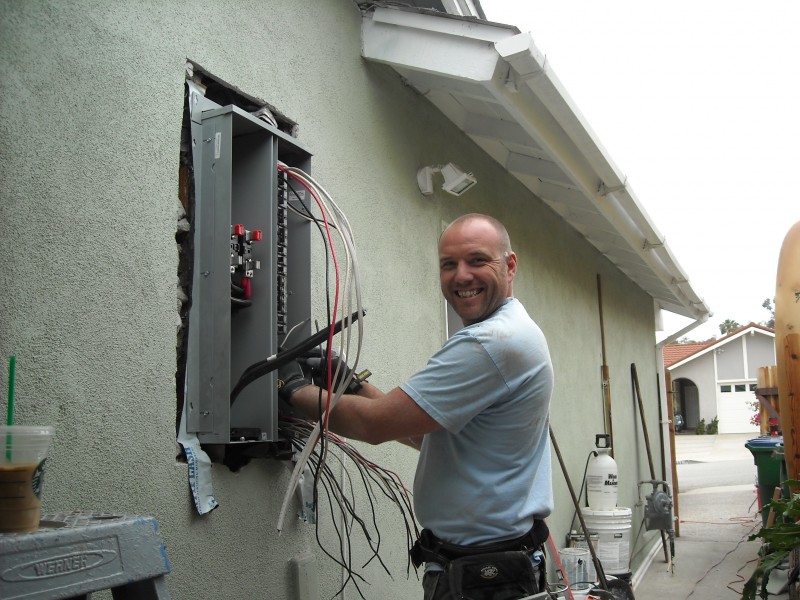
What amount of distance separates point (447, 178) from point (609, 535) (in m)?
4.05

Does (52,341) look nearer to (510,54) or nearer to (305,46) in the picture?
(305,46)

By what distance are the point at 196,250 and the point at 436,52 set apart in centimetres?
178

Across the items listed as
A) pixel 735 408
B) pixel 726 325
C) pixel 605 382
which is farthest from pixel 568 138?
pixel 726 325

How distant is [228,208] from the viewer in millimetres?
2160

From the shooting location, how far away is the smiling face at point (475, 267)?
2.34m

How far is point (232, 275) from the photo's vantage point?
2213 millimetres

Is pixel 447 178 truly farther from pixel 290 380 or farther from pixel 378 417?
pixel 378 417

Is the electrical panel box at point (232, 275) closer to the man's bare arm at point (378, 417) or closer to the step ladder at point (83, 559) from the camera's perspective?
the man's bare arm at point (378, 417)

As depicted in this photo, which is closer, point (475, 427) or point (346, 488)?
point (475, 427)

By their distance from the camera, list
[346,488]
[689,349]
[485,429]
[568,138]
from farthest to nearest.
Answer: [689,349] → [568,138] → [346,488] → [485,429]

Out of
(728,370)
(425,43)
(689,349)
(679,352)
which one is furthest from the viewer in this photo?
(679,352)

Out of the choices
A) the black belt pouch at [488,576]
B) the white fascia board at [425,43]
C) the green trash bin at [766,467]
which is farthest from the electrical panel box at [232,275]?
the green trash bin at [766,467]

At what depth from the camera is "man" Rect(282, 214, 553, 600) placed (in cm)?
207

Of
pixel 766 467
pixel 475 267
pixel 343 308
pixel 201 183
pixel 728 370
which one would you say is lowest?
pixel 766 467
